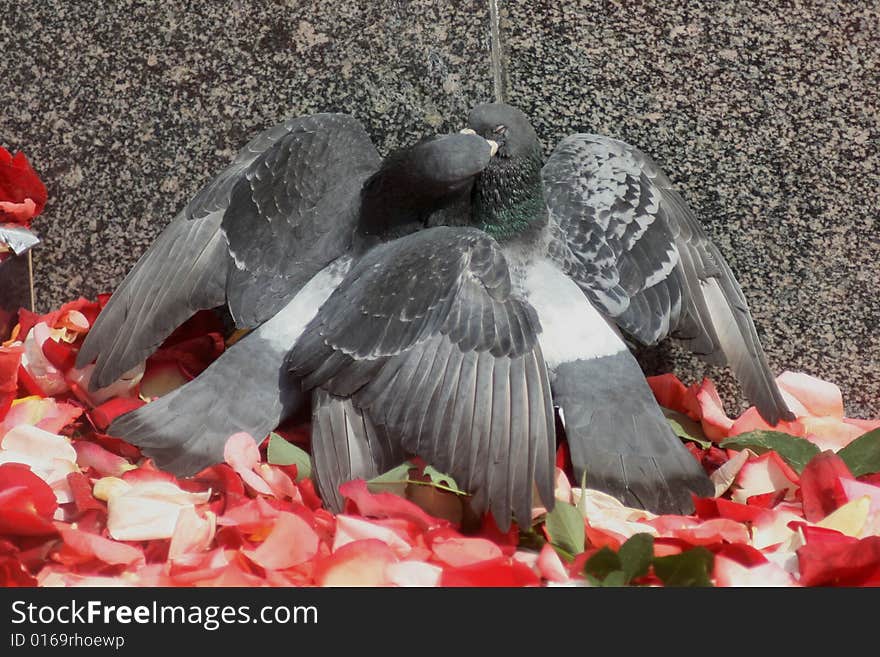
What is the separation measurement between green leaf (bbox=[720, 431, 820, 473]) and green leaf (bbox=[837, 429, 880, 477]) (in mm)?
86

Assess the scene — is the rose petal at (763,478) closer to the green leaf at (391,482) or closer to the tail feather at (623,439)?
the tail feather at (623,439)

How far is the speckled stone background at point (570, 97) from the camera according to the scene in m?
2.68

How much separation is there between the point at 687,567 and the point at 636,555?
9cm

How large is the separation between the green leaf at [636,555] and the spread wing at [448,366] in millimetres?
256

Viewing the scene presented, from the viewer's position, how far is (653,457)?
226 centimetres

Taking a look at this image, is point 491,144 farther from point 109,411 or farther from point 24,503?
point 24,503

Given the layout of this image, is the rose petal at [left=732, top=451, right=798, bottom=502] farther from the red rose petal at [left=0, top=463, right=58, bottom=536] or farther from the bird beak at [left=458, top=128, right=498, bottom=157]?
the red rose petal at [left=0, top=463, right=58, bottom=536]

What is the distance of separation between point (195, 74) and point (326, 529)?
4.86ft

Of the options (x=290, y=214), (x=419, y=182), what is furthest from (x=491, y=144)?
(x=290, y=214)

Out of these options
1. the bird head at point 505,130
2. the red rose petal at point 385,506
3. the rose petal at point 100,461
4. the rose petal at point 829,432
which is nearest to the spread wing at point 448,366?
the red rose petal at point 385,506

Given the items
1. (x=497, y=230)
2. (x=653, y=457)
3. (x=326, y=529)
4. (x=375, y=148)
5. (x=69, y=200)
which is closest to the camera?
(x=326, y=529)

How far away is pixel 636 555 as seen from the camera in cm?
174

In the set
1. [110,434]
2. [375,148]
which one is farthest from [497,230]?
[110,434]

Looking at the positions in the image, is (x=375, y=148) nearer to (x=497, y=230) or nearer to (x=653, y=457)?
(x=497, y=230)
